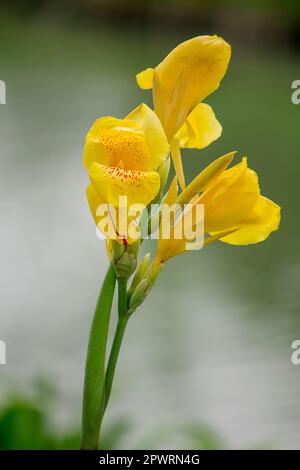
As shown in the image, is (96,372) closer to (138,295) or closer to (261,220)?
(138,295)

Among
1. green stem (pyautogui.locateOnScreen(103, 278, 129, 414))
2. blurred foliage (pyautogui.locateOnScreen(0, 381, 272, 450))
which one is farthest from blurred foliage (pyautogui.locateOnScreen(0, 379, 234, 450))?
green stem (pyautogui.locateOnScreen(103, 278, 129, 414))

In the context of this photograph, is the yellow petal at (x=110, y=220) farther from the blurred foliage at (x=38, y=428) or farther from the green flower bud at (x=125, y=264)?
the blurred foliage at (x=38, y=428)

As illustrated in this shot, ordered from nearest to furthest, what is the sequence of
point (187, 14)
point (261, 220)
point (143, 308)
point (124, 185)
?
1. point (124, 185)
2. point (261, 220)
3. point (143, 308)
4. point (187, 14)

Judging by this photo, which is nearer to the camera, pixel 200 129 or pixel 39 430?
pixel 200 129

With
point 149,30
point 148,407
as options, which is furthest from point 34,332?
point 149,30

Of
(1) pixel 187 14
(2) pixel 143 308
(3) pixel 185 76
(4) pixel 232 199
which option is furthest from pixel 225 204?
(1) pixel 187 14

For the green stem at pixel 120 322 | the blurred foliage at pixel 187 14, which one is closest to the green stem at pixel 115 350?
the green stem at pixel 120 322

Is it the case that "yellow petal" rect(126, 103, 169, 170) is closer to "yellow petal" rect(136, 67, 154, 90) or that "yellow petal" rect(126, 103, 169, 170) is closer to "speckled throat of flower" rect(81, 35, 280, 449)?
"speckled throat of flower" rect(81, 35, 280, 449)

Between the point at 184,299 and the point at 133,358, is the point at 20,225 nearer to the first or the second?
the point at 184,299
